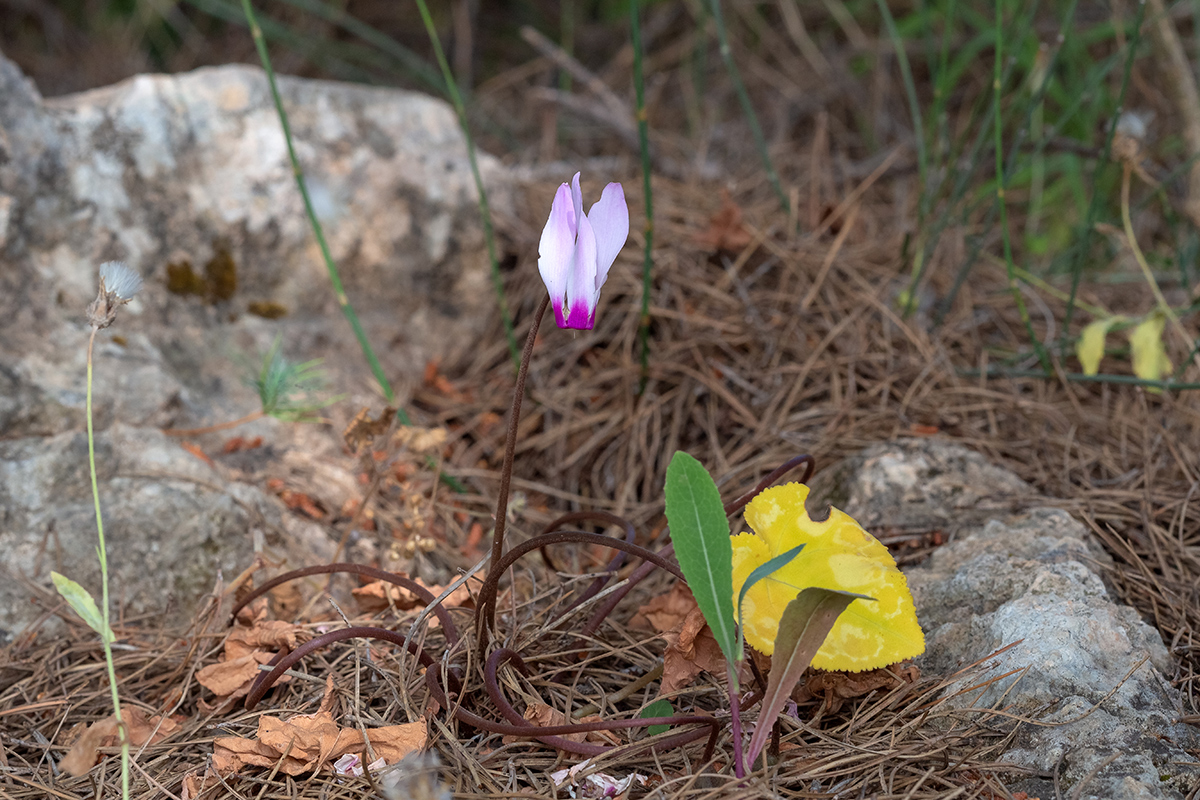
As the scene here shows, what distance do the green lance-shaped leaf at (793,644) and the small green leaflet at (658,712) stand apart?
0.15 metres

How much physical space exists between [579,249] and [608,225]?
0.04m

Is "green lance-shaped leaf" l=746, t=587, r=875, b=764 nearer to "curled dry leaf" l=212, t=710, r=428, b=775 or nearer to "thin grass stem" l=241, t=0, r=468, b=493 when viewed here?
"curled dry leaf" l=212, t=710, r=428, b=775

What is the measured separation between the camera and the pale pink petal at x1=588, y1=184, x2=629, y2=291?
0.94m

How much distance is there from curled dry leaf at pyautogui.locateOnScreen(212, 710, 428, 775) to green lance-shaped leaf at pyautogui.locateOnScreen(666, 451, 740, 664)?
391mm

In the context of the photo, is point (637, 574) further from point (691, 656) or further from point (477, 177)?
point (477, 177)

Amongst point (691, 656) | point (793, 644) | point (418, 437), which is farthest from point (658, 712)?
point (418, 437)

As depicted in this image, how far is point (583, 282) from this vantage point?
3.12 ft

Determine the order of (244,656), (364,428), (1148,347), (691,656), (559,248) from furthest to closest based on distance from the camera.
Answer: (1148,347)
(364,428)
(244,656)
(691,656)
(559,248)

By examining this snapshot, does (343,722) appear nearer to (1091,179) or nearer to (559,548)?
(559,548)

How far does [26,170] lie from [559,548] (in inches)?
51.7

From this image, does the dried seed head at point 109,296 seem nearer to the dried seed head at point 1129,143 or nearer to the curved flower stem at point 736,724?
the curved flower stem at point 736,724

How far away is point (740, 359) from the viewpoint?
6.55 feet

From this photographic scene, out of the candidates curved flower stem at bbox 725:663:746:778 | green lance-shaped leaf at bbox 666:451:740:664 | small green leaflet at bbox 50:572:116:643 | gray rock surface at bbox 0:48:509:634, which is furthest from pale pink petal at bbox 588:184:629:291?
gray rock surface at bbox 0:48:509:634

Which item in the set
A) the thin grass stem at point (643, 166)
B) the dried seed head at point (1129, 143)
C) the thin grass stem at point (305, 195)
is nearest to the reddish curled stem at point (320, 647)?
the thin grass stem at point (305, 195)
